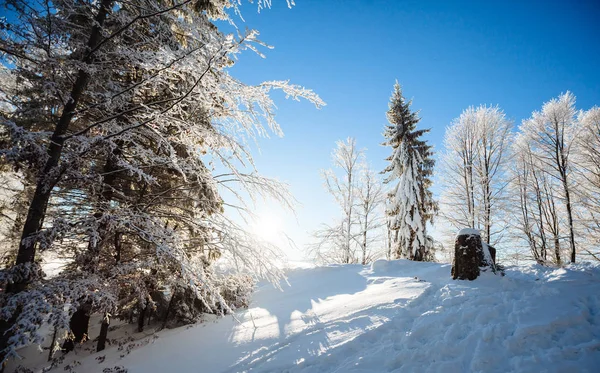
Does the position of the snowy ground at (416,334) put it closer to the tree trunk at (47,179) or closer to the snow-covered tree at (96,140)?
the snow-covered tree at (96,140)

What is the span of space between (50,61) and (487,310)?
7.59 m

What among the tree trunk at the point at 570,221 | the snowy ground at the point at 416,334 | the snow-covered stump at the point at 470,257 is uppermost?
the tree trunk at the point at 570,221

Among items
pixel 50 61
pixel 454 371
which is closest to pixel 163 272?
pixel 50 61

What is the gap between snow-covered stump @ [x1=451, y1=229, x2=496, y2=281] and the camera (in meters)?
6.12

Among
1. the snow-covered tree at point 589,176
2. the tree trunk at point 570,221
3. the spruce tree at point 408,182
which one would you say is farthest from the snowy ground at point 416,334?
the snow-covered tree at point 589,176

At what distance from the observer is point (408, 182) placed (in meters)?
13.4

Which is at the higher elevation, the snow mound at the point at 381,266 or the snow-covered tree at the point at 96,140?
the snow-covered tree at the point at 96,140

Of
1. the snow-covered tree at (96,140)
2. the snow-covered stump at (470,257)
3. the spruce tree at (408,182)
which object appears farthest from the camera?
the spruce tree at (408,182)

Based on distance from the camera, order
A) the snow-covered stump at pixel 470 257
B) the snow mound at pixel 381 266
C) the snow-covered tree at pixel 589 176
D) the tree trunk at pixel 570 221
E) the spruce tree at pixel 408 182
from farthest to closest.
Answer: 1. the spruce tree at pixel 408 182
2. the tree trunk at pixel 570 221
3. the snow-covered tree at pixel 589 176
4. the snow mound at pixel 381 266
5. the snow-covered stump at pixel 470 257

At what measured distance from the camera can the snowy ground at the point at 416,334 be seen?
315cm

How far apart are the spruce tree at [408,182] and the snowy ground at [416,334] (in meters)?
6.53

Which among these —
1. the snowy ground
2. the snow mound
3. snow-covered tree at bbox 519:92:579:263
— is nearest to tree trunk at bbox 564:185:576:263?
snow-covered tree at bbox 519:92:579:263

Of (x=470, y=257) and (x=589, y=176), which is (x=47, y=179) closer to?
(x=470, y=257)

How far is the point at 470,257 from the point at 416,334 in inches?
135
